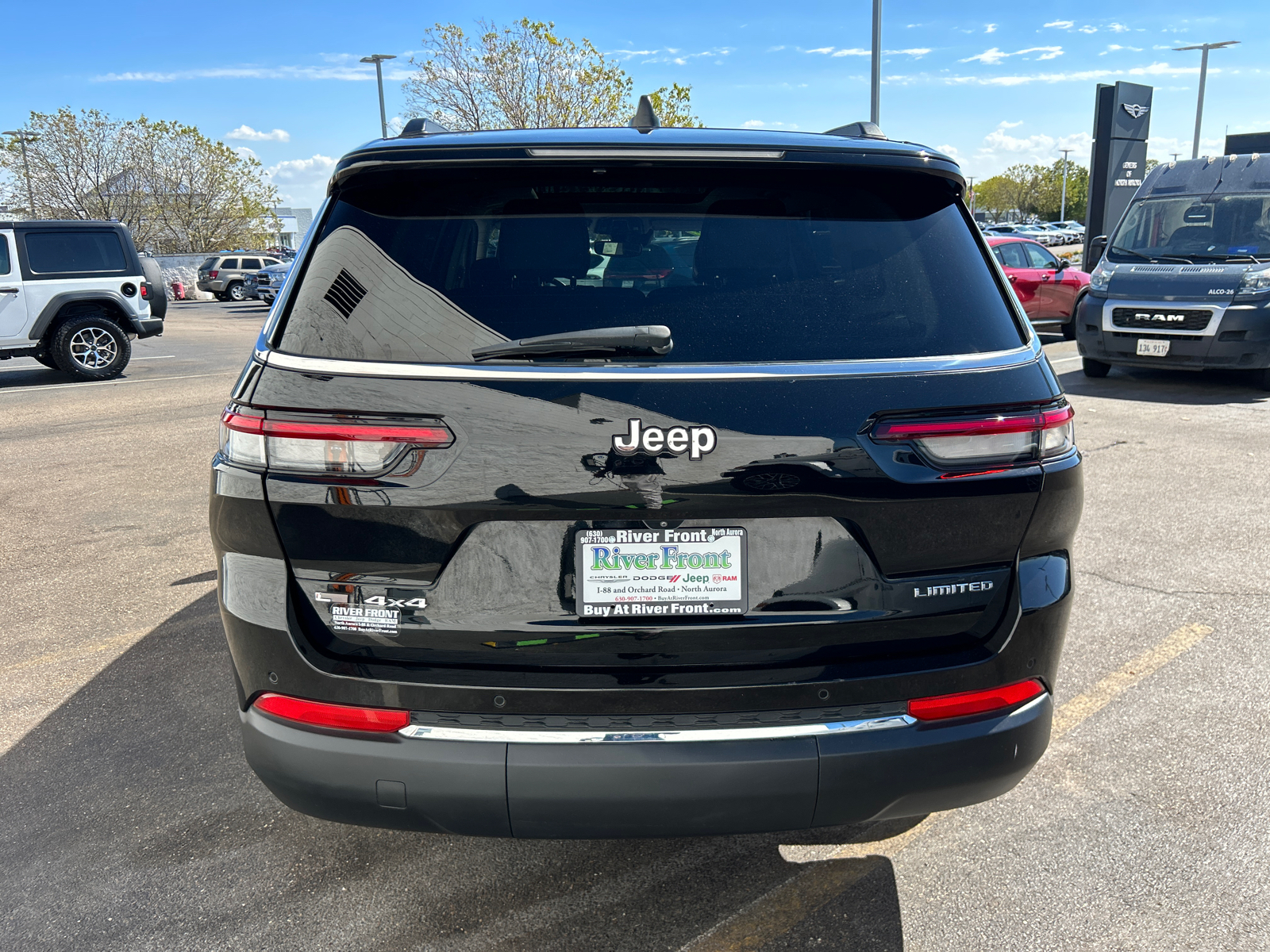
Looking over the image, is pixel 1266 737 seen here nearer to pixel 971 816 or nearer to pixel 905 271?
pixel 971 816

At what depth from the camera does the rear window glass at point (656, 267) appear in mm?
1982

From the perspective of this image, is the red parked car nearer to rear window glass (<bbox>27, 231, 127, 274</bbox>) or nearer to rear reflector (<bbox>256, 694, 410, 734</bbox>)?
rear window glass (<bbox>27, 231, 127, 274</bbox>)

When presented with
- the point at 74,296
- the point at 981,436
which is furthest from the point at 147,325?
the point at 981,436

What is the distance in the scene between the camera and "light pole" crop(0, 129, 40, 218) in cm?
4303

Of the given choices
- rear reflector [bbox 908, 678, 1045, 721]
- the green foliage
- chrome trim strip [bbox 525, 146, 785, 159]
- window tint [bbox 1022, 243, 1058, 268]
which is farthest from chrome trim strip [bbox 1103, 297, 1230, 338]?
the green foliage

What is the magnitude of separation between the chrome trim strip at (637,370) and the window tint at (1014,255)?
14.0m

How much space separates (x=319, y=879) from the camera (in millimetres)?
2551

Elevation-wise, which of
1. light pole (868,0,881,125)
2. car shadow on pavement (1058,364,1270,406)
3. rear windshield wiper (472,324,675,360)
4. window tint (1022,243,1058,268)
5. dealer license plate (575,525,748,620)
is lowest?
car shadow on pavement (1058,364,1270,406)

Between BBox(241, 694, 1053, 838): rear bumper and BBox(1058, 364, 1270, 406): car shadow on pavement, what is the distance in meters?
9.33

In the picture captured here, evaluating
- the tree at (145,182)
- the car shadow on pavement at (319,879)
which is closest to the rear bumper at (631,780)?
the car shadow on pavement at (319,879)

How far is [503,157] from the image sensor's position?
2.06m

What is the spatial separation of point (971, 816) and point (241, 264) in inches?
1554

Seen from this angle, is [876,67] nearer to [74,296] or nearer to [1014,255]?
[1014,255]

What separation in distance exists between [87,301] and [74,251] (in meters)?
0.67
